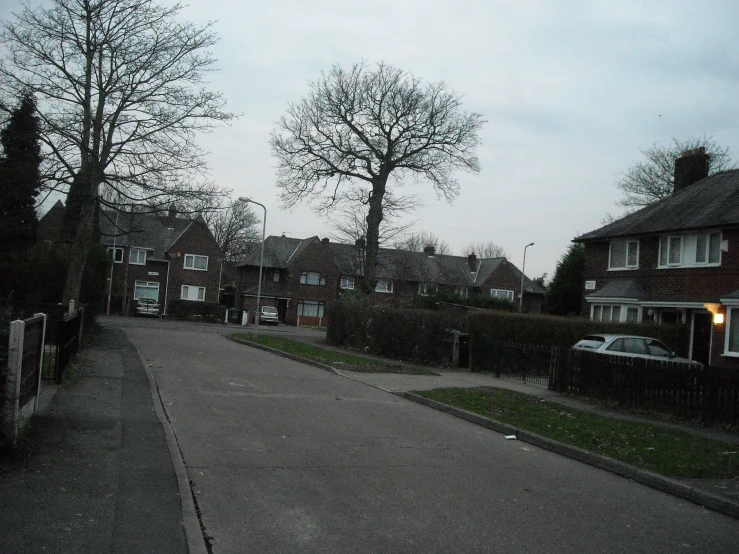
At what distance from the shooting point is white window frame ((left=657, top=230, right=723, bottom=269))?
2448 centimetres

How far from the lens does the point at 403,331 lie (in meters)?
26.3

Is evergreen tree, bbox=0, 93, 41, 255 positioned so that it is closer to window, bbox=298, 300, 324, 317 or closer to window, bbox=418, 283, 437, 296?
window, bbox=418, 283, 437, 296

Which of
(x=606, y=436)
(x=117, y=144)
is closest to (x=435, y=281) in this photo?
(x=117, y=144)

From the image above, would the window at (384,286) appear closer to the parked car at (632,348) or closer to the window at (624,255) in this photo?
the window at (624,255)

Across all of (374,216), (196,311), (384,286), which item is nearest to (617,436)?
(374,216)

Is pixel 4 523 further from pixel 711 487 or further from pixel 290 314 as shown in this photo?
pixel 290 314

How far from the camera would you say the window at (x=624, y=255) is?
28.4 m

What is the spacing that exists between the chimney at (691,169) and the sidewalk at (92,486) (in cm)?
2745

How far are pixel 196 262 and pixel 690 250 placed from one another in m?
45.8

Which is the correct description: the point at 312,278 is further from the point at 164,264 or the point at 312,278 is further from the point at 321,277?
the point at 164,264

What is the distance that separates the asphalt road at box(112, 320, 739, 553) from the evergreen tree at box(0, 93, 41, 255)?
12346mm

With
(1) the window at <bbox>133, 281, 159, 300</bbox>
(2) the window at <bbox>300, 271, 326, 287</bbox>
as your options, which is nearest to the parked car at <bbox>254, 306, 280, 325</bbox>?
(2) the window at <bbox>300, 271, 326, 287</bbox>

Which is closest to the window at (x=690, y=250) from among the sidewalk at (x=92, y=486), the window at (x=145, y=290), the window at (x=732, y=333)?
the window at (x=732, y=333)

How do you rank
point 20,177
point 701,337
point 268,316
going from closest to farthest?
point 20,177, point 701,337, point 268,316
